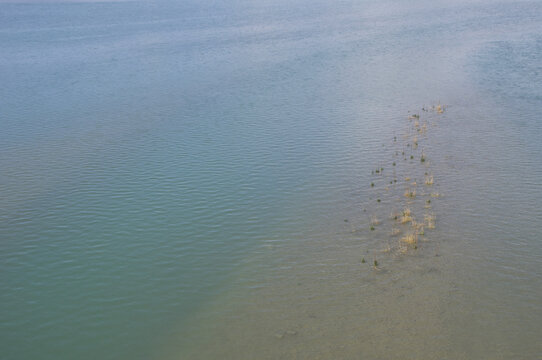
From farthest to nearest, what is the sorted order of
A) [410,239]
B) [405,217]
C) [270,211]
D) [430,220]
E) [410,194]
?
[410,194], [270,211], [405,217], [430,220], [410,239]

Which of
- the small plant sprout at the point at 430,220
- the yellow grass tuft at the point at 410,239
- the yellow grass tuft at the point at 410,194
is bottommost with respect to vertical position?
the yellow grass tuft at the point at 410,239

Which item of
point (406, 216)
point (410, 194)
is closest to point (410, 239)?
point (406, 216)

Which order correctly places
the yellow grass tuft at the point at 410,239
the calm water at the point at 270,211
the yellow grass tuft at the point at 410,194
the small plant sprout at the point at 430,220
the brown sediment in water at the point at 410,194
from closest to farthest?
1. the calm water at the point at 270,211
2. the yellow grass tuft at the point at 410,239
3. the brown sediment in water at the point at 410,194
4. the small plant sprout at the point at 430,220
5. the yellow grass tuft at the point at 410,194

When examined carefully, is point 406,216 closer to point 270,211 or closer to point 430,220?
point 430,220

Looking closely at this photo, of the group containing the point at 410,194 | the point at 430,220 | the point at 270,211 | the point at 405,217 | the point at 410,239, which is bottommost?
the point at 410,239

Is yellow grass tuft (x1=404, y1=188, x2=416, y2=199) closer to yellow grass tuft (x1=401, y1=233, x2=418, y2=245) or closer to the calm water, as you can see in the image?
the calm water

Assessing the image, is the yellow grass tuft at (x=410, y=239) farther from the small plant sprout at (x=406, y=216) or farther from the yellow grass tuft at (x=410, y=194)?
the yellow grass tuft at (x=410, y=194)

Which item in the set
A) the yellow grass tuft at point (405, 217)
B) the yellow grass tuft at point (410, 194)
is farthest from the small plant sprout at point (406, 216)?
the yellow grass tuft at point (410, 194)

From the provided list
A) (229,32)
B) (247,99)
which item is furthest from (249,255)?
(229,32)

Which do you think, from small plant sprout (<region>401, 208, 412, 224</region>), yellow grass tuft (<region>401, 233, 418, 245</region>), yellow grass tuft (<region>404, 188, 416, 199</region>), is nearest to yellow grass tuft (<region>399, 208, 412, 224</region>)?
small plant sprout (<region>401, 208, 412, 224</region>)
